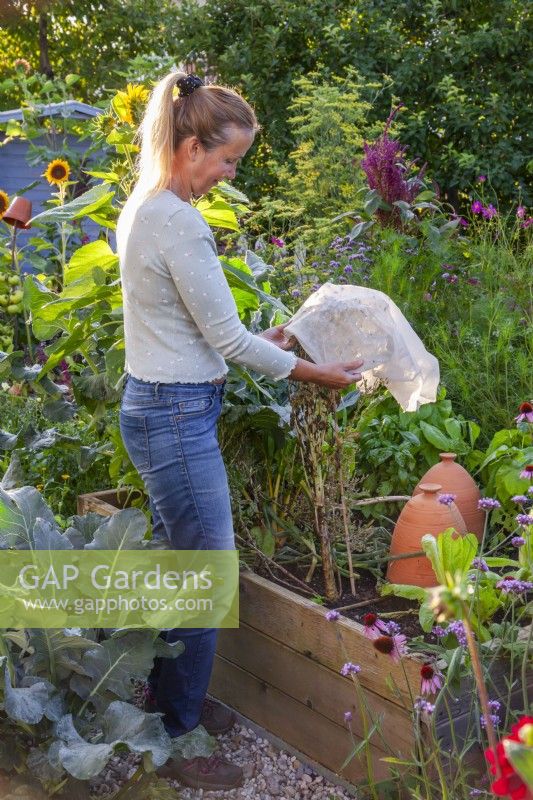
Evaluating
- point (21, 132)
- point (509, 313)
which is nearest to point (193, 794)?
point (509, 313)

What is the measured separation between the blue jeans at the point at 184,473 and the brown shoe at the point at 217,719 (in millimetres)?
240

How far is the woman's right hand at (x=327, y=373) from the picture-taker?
248 centimetres

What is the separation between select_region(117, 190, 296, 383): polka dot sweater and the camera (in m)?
2.29

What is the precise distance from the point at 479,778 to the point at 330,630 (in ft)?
1.65

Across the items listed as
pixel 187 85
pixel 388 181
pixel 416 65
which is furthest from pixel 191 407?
pixel 416 65

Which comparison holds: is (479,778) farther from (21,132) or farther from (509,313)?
(21,132)

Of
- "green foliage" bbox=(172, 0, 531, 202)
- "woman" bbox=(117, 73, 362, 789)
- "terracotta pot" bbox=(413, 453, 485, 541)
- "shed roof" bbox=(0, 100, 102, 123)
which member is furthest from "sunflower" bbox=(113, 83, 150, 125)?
"green foliage" bbox=(172, 0, 531, 202)

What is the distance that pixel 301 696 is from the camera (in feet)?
9.06

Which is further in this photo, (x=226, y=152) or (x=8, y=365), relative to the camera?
(x=8, y=365)

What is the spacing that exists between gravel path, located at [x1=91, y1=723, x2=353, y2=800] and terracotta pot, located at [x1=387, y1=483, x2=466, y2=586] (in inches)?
23.2

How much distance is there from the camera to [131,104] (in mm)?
3225

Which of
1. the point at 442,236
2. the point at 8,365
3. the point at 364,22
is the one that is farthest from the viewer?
the point at 364,22

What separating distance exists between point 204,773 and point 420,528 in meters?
0.88

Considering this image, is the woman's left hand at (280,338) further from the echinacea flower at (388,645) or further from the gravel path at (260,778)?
the gravel path at (260,778)
